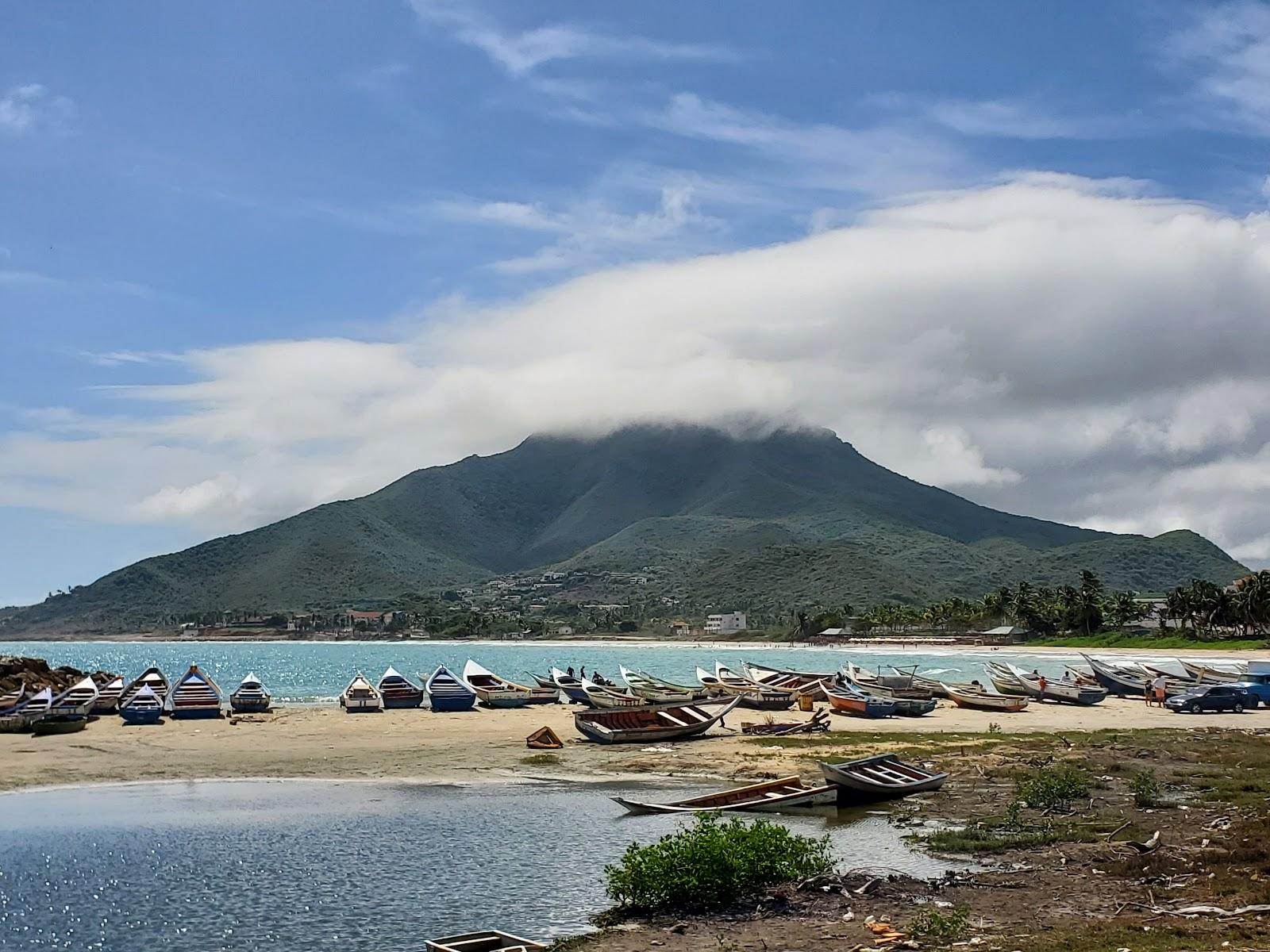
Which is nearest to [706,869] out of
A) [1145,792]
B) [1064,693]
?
[1145,792]

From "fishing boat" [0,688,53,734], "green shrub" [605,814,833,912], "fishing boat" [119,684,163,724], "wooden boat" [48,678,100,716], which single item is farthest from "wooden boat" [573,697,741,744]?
"wooden boat" [48,678,100,716]

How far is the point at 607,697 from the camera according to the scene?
166 ft

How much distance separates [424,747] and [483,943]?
25.6m

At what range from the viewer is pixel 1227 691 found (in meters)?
47.3

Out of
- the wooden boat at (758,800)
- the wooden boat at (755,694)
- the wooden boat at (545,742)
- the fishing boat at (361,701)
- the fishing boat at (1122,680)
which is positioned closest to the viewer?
the wooden boat at (758,800)

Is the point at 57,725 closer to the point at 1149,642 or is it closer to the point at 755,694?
the point at 755,694

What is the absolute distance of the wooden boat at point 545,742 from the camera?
37.0 metres

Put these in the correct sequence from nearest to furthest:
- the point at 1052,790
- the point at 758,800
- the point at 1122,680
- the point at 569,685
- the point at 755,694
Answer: the point at 1052,790, the point at 758,800, the point at 755,694, the point at 1122,680, the point at 569,685

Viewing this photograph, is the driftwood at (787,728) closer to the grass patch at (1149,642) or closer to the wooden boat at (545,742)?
the wooden boat at (545,742)

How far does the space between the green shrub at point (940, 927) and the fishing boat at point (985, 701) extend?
38092 millimetres

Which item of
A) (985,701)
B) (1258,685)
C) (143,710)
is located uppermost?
(143,710)

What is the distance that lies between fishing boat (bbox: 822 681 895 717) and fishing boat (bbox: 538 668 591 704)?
39.2 feet

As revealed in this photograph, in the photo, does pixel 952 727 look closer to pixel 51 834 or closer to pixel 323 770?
pixel 323 770

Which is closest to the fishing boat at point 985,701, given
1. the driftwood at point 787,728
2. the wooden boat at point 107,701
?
the driftwood at point 787,728
